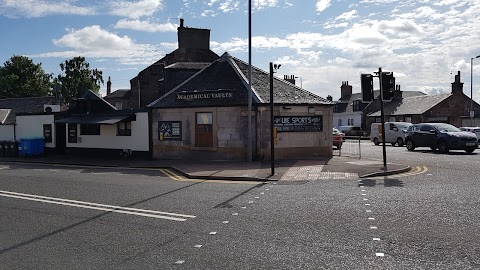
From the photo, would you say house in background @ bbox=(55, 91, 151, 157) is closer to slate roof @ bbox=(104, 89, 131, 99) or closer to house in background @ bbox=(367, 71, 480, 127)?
house in background @ bbox=(367, 71, 480, 127)

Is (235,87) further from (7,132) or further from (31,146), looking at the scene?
(7,132)

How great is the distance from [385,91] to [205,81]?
959cm

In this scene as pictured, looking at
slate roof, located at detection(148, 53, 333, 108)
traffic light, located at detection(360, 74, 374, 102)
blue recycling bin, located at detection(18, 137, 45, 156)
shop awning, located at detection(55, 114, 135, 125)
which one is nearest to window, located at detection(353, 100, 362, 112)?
slate roof, located at detection(148, 53, 333, 108)

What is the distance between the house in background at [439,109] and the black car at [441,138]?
23.2m

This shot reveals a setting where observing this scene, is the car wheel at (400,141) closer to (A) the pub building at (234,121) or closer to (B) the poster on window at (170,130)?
(A) the pub building at (234,121)

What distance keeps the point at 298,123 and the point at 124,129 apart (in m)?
9.97

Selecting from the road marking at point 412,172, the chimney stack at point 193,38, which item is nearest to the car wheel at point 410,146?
the road marking at point 412,172

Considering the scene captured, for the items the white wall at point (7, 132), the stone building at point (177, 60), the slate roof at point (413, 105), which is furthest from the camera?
the slate roof at point (413, 105)

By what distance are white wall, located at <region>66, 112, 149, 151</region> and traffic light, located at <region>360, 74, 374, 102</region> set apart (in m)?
11.5

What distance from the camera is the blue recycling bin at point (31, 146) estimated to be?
2686 cm

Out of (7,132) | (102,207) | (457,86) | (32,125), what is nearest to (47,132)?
(32,125)

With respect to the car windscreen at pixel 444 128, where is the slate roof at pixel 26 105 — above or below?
above

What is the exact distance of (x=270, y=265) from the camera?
5531 mm

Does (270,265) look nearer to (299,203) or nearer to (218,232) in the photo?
(218,232)
